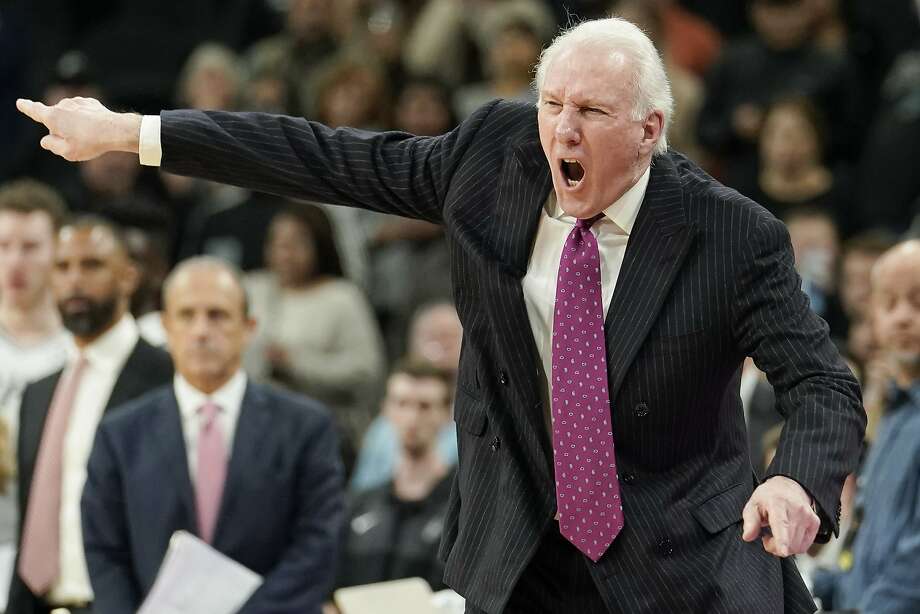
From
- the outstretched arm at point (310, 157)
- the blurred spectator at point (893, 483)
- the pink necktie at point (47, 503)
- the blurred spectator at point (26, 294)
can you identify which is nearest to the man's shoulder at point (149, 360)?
the pink necktie at point (47, 503)

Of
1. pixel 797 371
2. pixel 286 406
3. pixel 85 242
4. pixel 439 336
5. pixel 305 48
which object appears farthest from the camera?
pixel 305 48

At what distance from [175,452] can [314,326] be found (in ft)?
9.10

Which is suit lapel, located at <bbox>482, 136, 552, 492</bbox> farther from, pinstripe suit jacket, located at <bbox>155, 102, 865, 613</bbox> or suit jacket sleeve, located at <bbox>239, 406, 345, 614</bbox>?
suit jacket sleeve, located at <bbox>239, 406, 345, 614</bbox>

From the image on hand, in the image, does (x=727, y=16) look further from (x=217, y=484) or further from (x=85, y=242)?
(x=217, y=484)

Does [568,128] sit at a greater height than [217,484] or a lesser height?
greater

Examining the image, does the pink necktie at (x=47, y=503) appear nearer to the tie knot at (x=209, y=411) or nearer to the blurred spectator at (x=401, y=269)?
the tie knot at (x=209, y=411)

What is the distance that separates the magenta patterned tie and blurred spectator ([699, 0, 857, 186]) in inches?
218

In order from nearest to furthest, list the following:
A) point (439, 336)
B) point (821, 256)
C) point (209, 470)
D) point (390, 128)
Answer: point (209, 470) → point (439, 336) → point (821, 256) → point (390, 128)

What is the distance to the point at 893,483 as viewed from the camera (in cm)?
467

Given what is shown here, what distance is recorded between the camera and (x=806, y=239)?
7.86m

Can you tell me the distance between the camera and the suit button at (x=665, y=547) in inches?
123

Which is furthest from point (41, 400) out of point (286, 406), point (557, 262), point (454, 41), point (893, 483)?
point (454, 41)

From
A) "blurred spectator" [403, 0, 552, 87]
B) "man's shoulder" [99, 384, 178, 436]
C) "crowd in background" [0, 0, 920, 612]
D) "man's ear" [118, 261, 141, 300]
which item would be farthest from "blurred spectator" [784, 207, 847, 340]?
"man's shoulder" [99, 384, 178, 436]

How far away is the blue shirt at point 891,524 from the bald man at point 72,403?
2.42 m
